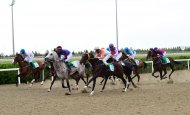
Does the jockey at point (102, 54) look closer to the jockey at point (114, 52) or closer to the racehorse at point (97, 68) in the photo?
the racehorse at point (97, 68)

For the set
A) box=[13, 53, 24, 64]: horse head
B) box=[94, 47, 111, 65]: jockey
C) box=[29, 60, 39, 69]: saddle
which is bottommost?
box=[29, 60, 39, 69]: saddle

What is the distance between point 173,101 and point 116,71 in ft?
13.3

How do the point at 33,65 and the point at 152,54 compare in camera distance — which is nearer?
the point at 33,65

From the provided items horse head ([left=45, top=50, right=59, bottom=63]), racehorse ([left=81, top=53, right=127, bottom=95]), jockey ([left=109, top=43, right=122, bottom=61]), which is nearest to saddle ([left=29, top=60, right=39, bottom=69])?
horse head ([left=45, top=50, right=59, bottom=63])

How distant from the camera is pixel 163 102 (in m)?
10.9

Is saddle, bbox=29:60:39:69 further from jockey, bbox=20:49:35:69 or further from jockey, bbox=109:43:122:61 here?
jockey, bbox=109:43:122:61

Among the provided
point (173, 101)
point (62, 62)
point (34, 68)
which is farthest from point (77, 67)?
point (173, 101)

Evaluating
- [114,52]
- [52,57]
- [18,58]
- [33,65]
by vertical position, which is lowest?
[33,65]

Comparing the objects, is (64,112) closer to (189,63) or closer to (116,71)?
(116,71)

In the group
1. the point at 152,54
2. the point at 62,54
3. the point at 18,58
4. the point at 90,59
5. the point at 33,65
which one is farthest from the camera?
the point at 152,54

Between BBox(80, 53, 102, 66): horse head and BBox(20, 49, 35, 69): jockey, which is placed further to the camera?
BBox(20, 49, 35, 69): jockey

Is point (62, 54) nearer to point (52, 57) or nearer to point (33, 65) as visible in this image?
point (52, 57)

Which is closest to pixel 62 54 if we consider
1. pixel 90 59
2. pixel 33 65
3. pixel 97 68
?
pixel 90 59

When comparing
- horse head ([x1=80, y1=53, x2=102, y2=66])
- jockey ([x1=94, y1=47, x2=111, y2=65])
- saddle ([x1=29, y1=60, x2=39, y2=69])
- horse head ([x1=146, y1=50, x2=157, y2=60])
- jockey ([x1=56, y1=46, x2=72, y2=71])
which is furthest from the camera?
horse head ([x1=146, y1=50, x2=157, y2=60])
